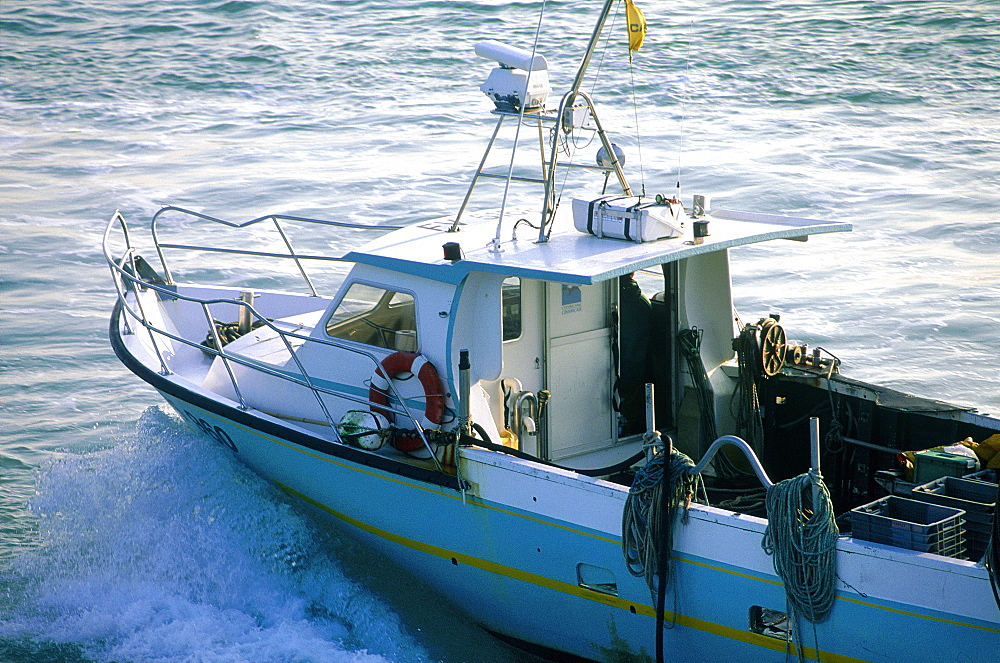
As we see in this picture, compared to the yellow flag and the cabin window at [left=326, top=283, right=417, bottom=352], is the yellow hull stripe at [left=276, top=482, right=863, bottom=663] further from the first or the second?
the yellow flag

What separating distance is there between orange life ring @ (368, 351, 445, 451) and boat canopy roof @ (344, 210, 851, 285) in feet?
1.83

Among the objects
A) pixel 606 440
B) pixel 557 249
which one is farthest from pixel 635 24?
pixel 606 440

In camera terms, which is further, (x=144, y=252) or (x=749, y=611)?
(x=144, y=252)

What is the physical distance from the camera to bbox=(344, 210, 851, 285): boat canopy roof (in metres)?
6.24

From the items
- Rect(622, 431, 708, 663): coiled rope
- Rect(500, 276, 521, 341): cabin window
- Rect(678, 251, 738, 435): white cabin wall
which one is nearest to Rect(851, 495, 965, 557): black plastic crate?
Rect(622, 431, 708, 663): coiled rope

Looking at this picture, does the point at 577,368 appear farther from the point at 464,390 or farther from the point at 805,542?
the point at 805,542

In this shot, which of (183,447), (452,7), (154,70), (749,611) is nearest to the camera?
(749,611)

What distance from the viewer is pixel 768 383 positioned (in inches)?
294

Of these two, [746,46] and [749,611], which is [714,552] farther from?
[746,46]

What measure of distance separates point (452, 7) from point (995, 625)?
23.8m

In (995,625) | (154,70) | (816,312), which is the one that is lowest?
(816,312)

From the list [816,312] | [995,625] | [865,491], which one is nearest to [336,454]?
[865,491]

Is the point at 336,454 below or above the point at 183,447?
above

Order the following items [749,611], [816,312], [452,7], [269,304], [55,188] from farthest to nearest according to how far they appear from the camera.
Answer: [452,7] → [55,188] → [816,312] → [269,304] → [749,611]
